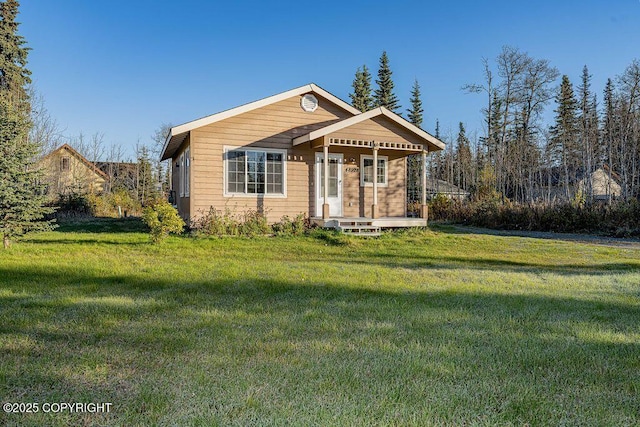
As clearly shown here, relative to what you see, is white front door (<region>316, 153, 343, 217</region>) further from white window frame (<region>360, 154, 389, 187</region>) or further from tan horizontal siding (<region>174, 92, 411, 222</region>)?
white window frame (<region>360, 154, 389, 187</region>)

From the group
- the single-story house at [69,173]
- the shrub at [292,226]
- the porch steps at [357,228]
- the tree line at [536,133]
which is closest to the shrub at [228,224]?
the shrub at [292,226]

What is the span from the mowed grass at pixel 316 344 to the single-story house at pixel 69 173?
18.7m

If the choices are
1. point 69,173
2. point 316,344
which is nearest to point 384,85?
point 69,173

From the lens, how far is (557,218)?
1619cm

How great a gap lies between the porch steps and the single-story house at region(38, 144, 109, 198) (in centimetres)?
1620

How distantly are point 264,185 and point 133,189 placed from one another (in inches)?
791

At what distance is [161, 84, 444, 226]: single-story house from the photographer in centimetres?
1232

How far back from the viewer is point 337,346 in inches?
130

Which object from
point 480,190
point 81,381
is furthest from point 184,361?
point 480,190

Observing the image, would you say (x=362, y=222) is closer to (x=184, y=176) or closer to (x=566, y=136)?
(x=184, y=176)

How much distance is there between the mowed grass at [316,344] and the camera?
2.29m

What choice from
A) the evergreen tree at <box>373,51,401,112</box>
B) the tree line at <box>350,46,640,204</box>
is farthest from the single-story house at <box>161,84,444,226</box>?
the evergreen tree at <box>373,51,401,112</box>

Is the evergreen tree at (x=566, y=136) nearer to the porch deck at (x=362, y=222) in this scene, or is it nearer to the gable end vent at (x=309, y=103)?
the porch deck at (x=362, y=222)

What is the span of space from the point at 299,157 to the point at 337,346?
10557 mm
